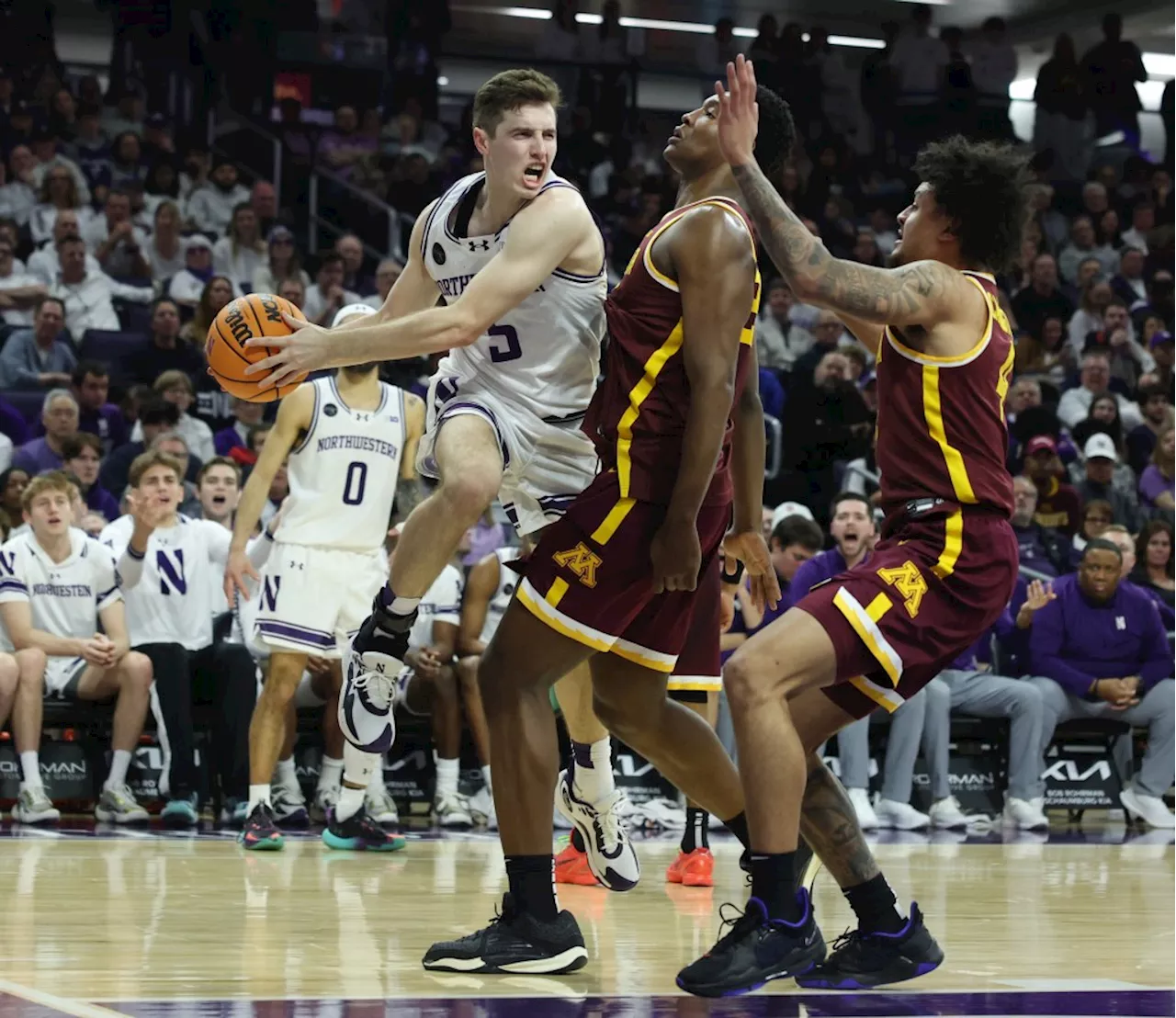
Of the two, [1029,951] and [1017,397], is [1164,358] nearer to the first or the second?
[1017,397]

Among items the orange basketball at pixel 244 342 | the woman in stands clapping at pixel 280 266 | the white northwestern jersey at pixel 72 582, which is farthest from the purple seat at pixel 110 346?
the orange basketball at pixel 244 342

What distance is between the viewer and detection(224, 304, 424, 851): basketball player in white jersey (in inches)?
305

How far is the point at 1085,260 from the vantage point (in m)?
17.0

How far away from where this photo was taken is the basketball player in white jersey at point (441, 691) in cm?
898

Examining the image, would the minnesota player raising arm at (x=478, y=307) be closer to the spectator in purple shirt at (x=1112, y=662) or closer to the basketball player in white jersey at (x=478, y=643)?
the basketball player in white jersey at (x=478, y=643)

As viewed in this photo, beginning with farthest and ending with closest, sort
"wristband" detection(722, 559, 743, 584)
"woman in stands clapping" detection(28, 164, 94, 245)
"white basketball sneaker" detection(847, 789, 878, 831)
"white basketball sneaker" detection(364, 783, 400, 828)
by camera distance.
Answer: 1. "woman in stands clapping" detection(28, 164, 94, 245)
2. "white basketball sneaker" detection(847, 789, 878, 831)
3. "white basketball sneaker" detection(364, 783, 400, 828)
4. "wristband" detection(722, 559, 743, 584)

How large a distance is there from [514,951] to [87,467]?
6612 mm

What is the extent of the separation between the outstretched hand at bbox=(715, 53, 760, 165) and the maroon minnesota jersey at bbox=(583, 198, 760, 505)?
30cm

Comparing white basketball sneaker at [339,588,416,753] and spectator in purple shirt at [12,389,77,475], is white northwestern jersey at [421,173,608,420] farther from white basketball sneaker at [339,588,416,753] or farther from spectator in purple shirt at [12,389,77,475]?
spectator in purple shirt at [12,389,77,475]

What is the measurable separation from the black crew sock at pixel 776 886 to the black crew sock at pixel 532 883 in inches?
20.4

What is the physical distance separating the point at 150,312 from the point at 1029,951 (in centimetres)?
932

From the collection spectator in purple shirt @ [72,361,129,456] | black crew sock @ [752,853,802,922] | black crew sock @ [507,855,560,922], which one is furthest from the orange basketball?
spectator in purple shirt @ [72,361,129,456]

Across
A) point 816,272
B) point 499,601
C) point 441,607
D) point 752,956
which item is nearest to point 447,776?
point 441,607

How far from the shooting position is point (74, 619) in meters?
8.93
